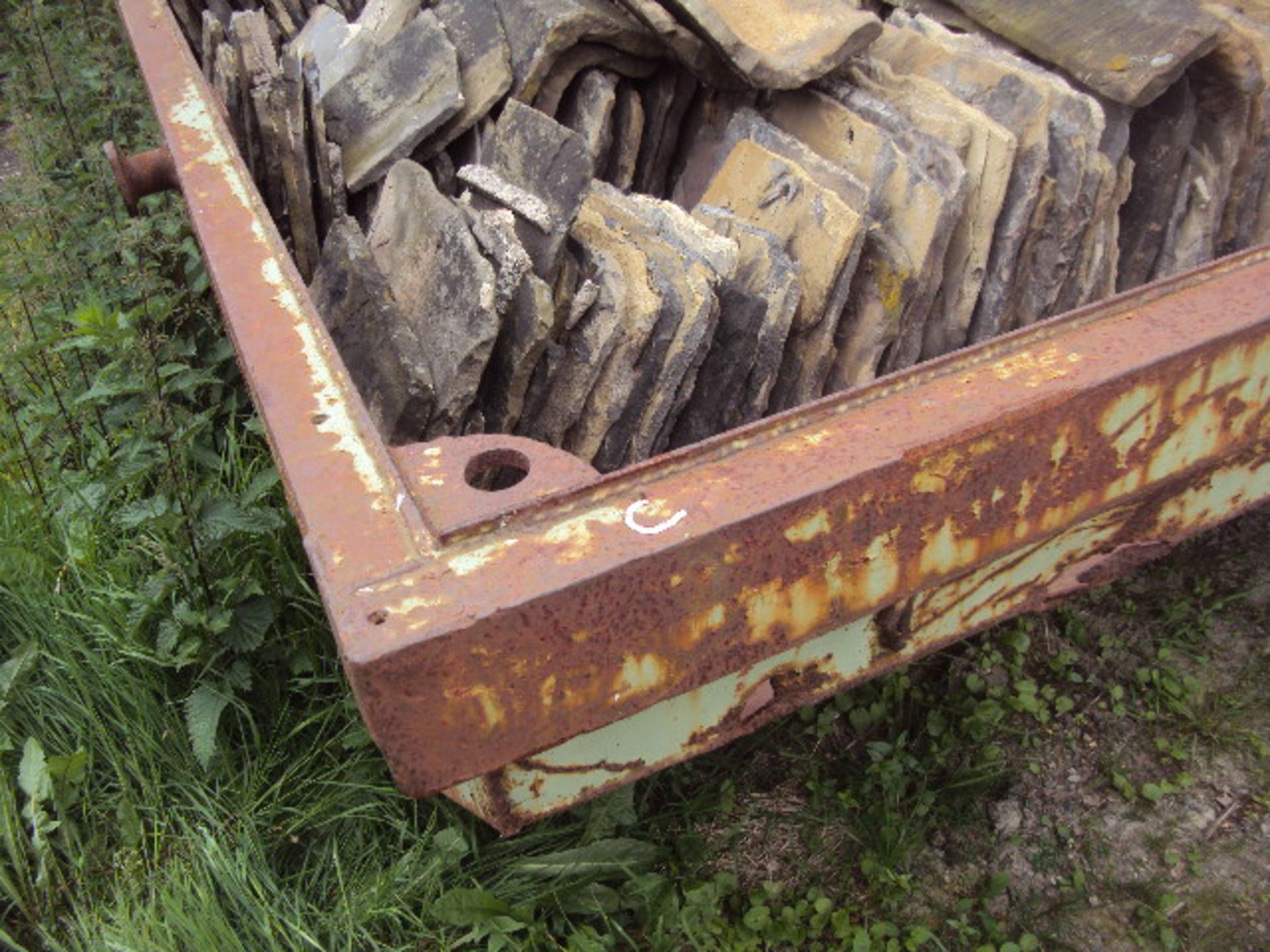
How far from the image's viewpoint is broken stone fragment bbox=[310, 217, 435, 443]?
6.79ft

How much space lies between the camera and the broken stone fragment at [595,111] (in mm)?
2820

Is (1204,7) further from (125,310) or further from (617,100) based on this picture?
(125,310)

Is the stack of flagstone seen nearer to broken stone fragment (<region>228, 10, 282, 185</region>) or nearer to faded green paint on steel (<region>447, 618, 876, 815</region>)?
broken stone fragment (<region>228, 10, 282, 185</region>)

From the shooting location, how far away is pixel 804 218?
8.14 ft

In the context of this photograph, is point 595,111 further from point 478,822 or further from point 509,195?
point 478,822

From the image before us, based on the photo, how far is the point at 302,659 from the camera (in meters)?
2.55

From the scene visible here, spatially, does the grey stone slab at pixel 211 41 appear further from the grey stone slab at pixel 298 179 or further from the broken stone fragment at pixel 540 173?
the broken stone fragment at pixel 540 173

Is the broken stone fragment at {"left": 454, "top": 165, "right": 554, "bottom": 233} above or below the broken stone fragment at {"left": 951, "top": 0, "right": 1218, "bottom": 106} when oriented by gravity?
below

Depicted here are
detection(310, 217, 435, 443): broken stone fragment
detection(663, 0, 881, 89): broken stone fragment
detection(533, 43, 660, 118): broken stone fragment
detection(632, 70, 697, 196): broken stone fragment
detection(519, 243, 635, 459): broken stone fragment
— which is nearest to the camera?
detection(310, 217, 435, 443): broken stone fragment

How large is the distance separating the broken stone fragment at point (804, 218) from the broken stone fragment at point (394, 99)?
735 mm

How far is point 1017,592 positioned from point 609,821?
105 cm

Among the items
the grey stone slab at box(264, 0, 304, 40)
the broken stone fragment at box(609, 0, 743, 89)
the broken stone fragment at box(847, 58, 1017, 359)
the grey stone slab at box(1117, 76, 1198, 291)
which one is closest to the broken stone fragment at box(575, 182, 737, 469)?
the broken stone fragment at box(847, 58, 1017, 359)

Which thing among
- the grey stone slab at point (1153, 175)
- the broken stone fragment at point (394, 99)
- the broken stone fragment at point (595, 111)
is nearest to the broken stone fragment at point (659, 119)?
the broken stone fragment at point (595, 111)

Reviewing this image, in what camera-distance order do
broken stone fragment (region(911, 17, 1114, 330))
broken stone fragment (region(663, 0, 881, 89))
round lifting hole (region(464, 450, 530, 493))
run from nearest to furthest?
round lifting hole (region(464, 450, 530, 493)), broken stone fragment (region(911, 17, 1114, 330)), broken stone fragment (region(663, 0, 881, 89))
